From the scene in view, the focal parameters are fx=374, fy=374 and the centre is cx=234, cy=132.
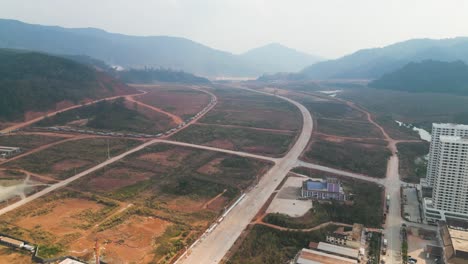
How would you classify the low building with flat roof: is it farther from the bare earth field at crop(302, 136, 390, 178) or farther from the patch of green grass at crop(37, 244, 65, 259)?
the bare earth field at crop(302, 136, 390, 178)

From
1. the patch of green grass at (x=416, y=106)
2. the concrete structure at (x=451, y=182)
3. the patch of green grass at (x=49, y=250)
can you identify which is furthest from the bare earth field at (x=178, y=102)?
the concrete structure at (x=451, y=182)

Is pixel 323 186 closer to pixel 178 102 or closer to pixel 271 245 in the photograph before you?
pixel 271 245

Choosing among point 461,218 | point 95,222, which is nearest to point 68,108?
point 95,222

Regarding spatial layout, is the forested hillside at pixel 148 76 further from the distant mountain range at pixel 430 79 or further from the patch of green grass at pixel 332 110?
the distant mountain range at pixel 430 79

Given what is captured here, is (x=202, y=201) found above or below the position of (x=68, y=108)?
below

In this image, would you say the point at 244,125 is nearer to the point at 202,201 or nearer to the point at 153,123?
the point at 153,123

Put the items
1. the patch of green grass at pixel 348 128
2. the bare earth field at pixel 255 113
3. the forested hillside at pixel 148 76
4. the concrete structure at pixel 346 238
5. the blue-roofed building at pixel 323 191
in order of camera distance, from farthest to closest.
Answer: the forested hillside at pixel 148 76
the bare earth field at pixel 255 113
the patch of green grass at pixel 348 128
the blue-roofed building at pixel 323 191
the concrete structure at pixel 346 238

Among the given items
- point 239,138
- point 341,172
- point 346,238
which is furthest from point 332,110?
point 346,238
